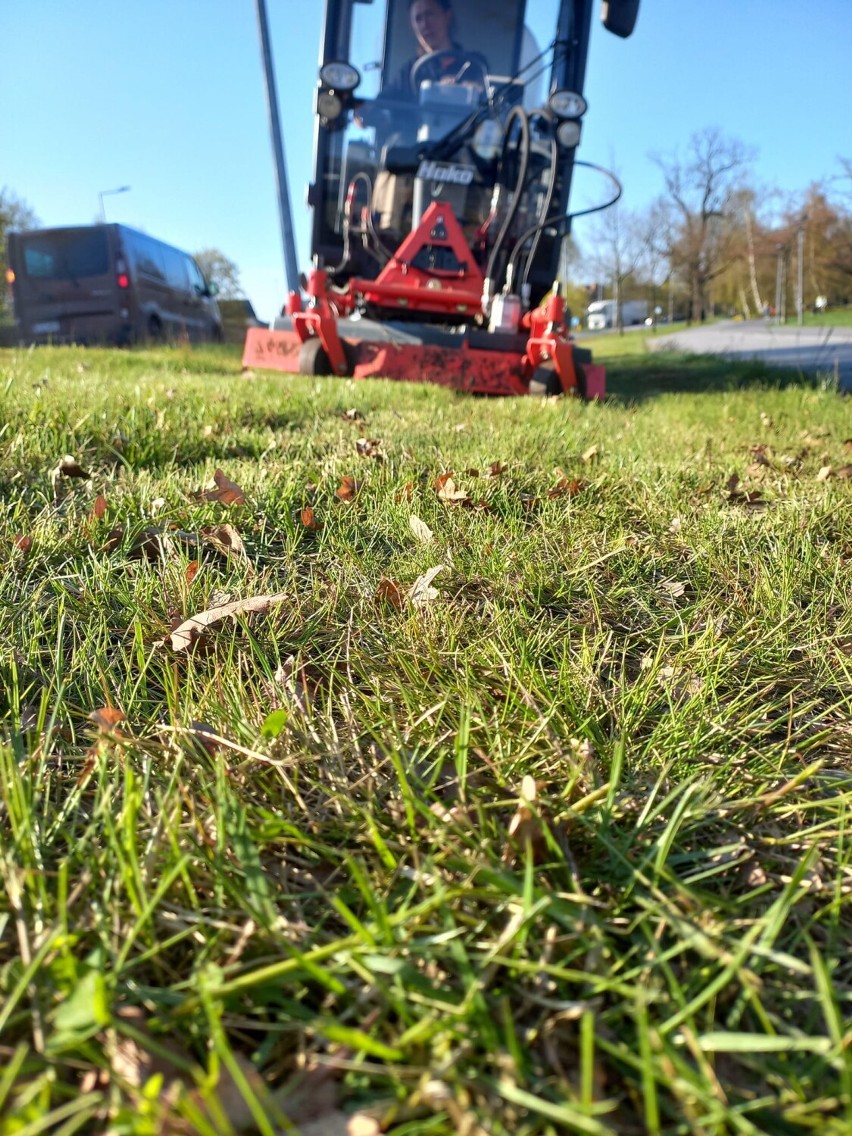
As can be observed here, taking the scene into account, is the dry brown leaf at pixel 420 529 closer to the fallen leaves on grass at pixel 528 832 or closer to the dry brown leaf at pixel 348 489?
the dry brown leaf at pixel 348 489

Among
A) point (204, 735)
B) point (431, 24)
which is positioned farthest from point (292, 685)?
point (431, 24)

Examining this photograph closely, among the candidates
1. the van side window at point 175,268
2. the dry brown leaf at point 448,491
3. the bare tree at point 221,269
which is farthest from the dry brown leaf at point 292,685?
the bare tree at point 221,269

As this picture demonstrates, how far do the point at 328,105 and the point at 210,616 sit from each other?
22.6 feet

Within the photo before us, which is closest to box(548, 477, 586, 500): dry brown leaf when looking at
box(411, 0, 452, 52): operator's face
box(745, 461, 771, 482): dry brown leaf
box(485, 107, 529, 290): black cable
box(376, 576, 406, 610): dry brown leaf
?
box(745, 461, 771, 482): dry brown leaf

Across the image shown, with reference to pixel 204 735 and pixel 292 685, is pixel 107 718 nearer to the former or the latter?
pixel 204 735

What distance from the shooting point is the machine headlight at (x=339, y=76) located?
6660 mm

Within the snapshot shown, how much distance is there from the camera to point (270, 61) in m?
10.8

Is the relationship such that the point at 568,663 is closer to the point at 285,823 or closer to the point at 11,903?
the point at 285,823

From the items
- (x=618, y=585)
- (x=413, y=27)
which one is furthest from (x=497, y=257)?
(x=618, y=585)

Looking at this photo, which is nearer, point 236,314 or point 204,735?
point 204,735

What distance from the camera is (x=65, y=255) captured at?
12539 mm

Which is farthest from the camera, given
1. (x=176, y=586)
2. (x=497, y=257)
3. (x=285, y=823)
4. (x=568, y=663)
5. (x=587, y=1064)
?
(x=497, y=257)

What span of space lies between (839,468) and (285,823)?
115 inches

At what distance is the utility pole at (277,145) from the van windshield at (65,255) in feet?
11.5
